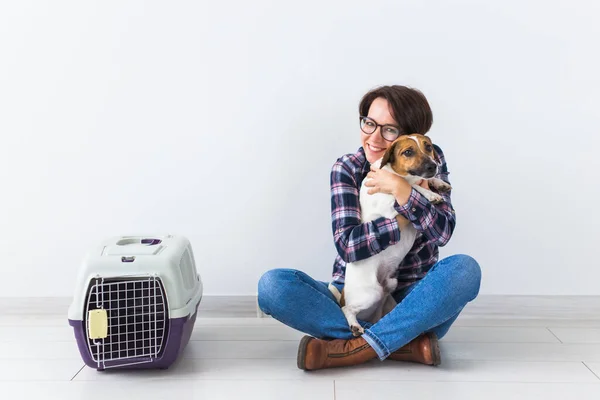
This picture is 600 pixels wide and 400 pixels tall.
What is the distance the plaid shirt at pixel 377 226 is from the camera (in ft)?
6.57

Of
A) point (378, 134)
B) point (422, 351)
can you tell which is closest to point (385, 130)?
point (378, 134)

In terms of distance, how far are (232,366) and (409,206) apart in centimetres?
72

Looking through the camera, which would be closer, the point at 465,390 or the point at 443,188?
the point at 465,390

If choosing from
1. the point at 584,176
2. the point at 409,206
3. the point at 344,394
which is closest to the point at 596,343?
the point at 584,176

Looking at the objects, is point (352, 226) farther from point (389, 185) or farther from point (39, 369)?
point (39, 369)

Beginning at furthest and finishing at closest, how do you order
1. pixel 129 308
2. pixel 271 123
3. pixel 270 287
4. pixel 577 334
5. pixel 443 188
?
pixel 271 123
pixel 577 334
pixel 443 188
pixel 270 287
pixel 129 308

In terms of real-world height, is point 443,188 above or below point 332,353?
above

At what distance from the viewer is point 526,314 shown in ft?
8.41

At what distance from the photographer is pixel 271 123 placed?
2492 millimetres

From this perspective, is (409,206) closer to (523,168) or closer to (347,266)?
(347,266)

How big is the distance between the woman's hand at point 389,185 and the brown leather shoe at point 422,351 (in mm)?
412

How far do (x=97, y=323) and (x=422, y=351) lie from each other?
94cm

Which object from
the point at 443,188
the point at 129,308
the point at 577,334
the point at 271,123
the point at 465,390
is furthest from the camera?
the point at 271,123

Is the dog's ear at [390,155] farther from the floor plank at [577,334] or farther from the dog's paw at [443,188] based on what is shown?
the floor plank at [577,334]
